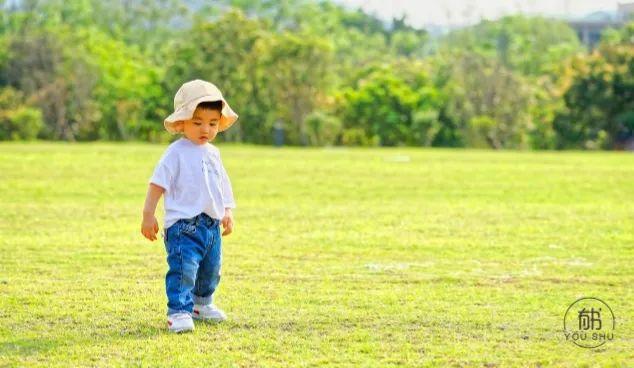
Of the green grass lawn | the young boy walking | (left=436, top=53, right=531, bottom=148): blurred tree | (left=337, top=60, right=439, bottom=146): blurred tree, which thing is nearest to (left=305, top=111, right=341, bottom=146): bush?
(left=337, top=60, right=439, bottom=146): blurred tree

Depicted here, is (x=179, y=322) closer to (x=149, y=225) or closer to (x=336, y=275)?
(x=149, y=225)

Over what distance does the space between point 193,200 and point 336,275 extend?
2.19m

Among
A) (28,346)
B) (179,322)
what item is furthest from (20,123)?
(28,346)

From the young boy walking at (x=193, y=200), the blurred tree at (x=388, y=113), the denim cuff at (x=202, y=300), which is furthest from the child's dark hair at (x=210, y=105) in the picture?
the blurred tree at (x=388, y=113)

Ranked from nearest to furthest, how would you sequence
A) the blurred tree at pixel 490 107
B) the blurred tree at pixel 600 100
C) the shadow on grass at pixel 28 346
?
the shadow on grass at pixel 28 346 < the blurred tree at pixel 600 100 < the blurred tree at pixel 490 107

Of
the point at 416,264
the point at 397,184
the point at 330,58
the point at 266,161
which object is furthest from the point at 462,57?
the point at 416,264

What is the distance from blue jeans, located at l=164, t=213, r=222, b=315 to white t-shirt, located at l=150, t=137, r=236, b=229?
0.05 metres

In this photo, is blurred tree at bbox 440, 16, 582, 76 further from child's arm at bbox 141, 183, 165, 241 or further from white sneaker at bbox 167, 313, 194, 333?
white sneaker at bbox 167, 313, 194, 333

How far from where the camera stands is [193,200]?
21.1 ft

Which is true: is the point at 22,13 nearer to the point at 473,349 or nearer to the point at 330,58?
the point at 330,58

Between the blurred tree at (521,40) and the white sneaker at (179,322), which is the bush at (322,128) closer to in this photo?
the blurred tree at (521,40)

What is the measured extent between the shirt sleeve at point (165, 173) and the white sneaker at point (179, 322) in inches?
27.8

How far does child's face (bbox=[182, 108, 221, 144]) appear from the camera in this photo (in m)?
6.45

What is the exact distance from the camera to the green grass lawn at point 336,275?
5707mm
